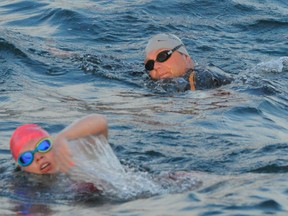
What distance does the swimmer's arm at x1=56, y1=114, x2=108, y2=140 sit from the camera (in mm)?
6727

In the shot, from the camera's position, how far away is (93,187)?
702 cm

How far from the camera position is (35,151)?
7246mm

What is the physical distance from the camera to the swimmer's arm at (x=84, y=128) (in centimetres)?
673

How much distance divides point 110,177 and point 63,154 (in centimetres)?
46

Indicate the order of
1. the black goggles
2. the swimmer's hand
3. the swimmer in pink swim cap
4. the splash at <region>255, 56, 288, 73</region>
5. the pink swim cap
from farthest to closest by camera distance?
the splash at <region>255, 56, 288, 73</region> → the black goggles → the pink swim cap → the swimmer in pink swim cap → the swimmer's hand

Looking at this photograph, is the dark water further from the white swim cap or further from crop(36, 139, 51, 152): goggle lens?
the white swim cap

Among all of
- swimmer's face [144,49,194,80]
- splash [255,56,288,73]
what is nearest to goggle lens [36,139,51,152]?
swimmer's face [144,49,194,80]

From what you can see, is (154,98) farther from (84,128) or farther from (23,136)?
(84,128)

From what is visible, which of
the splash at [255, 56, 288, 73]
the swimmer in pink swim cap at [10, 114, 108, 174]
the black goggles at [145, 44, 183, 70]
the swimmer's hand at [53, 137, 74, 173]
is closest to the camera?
the swimmer's hand at [53, 137, 74, 173]

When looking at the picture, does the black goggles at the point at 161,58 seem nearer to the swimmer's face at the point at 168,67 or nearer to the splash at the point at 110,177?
the swimmer's face at the point at 168,67

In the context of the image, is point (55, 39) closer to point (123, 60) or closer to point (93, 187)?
point (123, 60)

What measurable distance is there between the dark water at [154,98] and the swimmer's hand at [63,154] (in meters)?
0.27

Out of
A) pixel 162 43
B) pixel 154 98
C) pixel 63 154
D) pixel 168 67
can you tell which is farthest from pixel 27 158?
pixel 162 43

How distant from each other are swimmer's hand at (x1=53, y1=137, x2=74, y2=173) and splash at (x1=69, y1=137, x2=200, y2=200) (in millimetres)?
46
